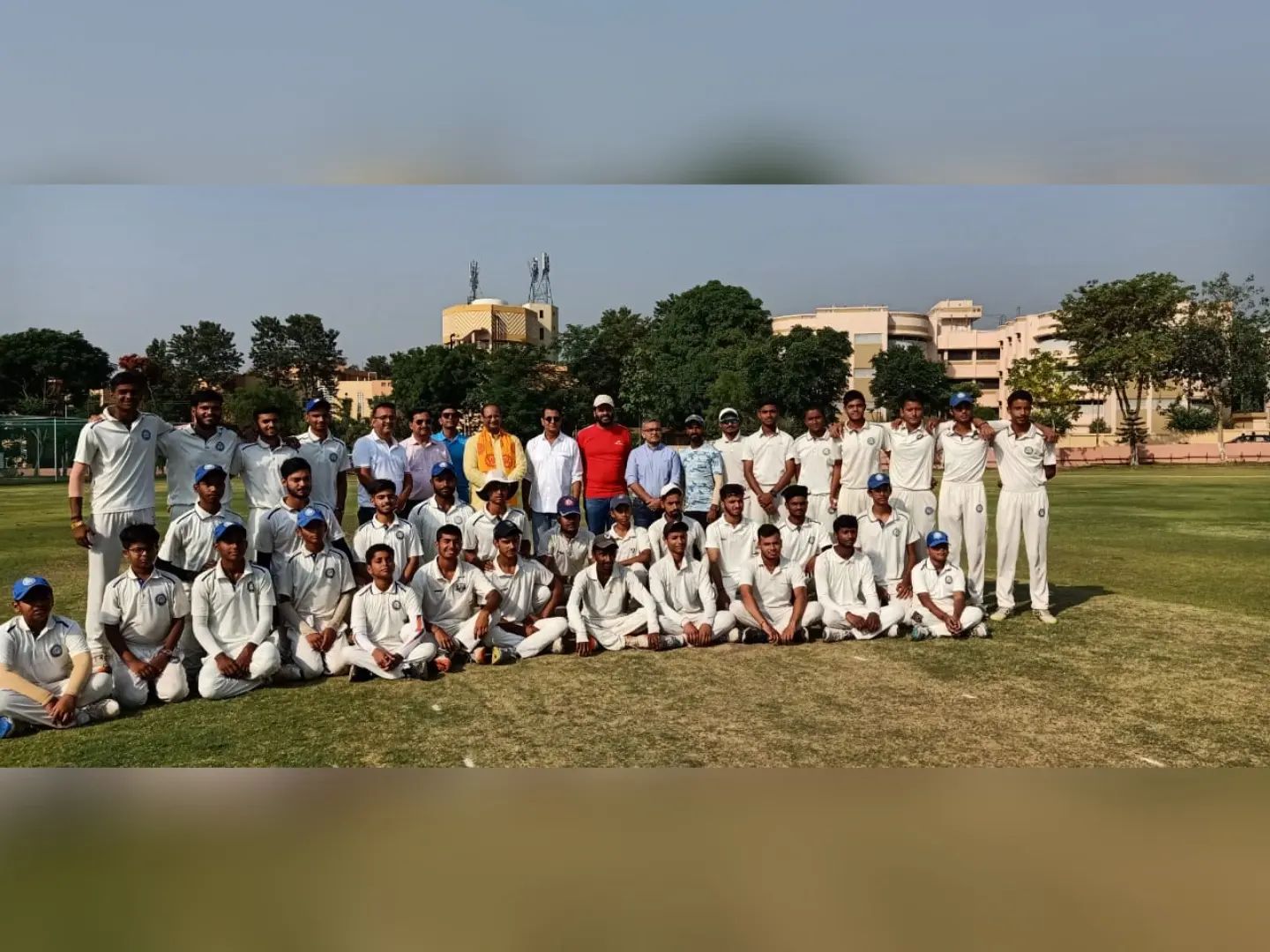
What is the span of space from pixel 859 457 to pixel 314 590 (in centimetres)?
459

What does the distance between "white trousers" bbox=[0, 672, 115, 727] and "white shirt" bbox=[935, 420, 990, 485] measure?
624cm

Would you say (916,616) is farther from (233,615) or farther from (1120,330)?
(1120,330)

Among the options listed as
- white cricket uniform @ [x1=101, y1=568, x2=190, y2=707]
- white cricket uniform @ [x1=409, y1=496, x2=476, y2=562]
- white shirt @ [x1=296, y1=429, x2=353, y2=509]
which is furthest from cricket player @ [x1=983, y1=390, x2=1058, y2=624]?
white cricket uniform @ [x1=101, y1=568, x2=190, y2=707]

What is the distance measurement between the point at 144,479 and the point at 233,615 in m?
1.14

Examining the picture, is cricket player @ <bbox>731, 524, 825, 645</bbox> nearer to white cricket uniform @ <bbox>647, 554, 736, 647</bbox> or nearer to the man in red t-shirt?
white cricket uniform @ <bbox>647, 554, 736, 647</bbox>

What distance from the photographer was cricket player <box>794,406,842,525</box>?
7820mm

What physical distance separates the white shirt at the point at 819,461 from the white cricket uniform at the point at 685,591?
1685 millimetres

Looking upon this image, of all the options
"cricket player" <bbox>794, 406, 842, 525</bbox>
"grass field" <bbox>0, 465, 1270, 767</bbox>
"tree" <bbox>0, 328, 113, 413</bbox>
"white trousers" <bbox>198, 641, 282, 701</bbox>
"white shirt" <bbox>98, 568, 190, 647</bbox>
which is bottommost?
"grass field" <bbox>0, 465, 1270, 767</bbox>

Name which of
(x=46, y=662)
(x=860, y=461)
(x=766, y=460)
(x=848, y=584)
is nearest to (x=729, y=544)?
(x=848, y=584)

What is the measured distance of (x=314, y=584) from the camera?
5922mm

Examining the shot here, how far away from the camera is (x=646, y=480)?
7.65 m

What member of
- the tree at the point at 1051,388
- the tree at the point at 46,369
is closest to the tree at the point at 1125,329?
the tree at the point at 1051,388

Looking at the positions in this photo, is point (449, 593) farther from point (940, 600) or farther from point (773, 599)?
point (940, 600)

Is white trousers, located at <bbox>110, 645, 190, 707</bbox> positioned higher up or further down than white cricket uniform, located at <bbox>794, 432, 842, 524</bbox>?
further down
